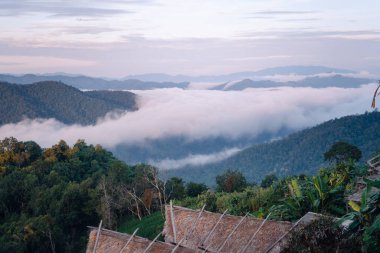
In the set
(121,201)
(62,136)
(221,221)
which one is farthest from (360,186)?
(62,136)

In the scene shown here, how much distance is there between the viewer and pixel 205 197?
688 inches

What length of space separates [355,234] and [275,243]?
7.35 ft

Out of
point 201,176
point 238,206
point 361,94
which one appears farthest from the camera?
point 361,94

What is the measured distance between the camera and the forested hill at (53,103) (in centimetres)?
9794

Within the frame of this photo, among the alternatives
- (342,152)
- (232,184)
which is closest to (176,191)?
(232,184)

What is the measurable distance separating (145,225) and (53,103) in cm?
9575

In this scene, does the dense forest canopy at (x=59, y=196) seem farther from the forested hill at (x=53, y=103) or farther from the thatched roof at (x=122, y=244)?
the forested hill at (x=53, y=103)

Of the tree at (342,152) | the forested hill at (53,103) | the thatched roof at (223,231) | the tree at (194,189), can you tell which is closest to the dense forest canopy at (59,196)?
the tree at (194,189)

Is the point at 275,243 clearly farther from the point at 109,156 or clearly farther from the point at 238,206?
the point at 109,156

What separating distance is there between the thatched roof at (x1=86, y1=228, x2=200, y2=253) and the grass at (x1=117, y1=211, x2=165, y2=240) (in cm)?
902

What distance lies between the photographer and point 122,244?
27.3ft

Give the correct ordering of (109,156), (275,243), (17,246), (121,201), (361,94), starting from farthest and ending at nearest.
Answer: (361,94)
(109,156)
(121,201)
(17,246)
(275,243)

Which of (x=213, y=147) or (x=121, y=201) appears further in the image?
(x=213, y=147)

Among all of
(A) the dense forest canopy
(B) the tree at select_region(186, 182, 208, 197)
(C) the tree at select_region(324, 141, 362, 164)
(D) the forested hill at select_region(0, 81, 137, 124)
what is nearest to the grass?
(A) the dense forest canopy
